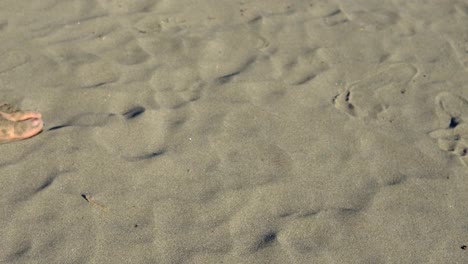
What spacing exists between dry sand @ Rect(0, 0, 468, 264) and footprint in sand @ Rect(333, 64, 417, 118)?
0.01m

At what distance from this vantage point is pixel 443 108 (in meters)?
3.62

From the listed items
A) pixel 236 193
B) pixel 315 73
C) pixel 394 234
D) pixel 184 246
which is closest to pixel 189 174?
pixel 236 193

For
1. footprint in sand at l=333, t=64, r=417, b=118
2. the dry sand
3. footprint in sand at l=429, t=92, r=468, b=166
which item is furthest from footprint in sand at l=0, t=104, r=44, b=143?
footprint in sand at l=429, t=92, r=468, b=166

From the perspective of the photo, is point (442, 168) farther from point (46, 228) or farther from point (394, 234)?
point (46, 228)

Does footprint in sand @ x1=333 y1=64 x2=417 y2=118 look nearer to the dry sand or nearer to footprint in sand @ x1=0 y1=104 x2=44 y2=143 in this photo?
the dry sand

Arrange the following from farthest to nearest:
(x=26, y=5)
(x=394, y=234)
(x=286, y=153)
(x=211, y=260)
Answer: (x=26, y=5) < (x=286, y=153) < (x=394, y=234) < (x=211, y=260)

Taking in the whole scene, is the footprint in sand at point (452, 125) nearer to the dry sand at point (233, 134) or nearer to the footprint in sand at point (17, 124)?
the dry sand at point (233, 134)

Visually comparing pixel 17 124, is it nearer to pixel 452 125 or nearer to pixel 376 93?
pixel 376 93

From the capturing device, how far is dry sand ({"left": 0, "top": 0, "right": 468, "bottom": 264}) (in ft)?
8.50

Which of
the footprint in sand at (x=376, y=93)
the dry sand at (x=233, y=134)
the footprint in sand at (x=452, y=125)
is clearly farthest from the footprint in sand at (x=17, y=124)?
the footprint in sand at (x=452, y=125)

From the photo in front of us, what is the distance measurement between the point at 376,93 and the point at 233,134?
1045 millimetres

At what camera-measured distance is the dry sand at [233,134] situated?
8.50 ft

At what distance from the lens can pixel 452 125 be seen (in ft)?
11.4

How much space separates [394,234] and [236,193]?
0.73m
